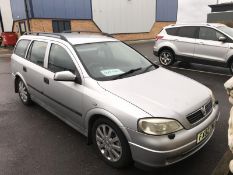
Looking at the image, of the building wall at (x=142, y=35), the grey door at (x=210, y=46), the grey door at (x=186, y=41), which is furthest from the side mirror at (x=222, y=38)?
the building wall at (x=142, y=35)

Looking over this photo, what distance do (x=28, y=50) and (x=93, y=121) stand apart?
266cm

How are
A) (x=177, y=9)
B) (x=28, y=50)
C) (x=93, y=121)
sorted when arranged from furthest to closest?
1. (x=177, y=9)
2. (x=28, y=50)
3. (x=93, y=121)

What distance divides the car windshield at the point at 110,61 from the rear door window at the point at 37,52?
937 millimetres

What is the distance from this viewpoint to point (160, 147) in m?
2.80

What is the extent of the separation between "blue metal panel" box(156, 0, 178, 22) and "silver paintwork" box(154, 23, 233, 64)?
21190 millimetres

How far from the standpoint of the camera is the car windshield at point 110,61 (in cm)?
381

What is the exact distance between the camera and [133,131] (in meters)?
2.91

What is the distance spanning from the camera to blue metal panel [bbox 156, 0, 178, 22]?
30125 millimetres

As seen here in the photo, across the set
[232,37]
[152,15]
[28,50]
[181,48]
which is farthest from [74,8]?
[28,50]

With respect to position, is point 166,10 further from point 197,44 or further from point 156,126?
point 156,126

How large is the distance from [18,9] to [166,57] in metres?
16.6

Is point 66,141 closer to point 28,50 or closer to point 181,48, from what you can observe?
point 28,50

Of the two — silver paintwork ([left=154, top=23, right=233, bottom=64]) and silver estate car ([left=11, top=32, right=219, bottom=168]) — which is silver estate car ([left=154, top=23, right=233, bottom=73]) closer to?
silver paintwork ([left=154, top=23, right=233, bottom=64])

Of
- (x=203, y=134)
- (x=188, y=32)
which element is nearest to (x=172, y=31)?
(x=188, y=32)
